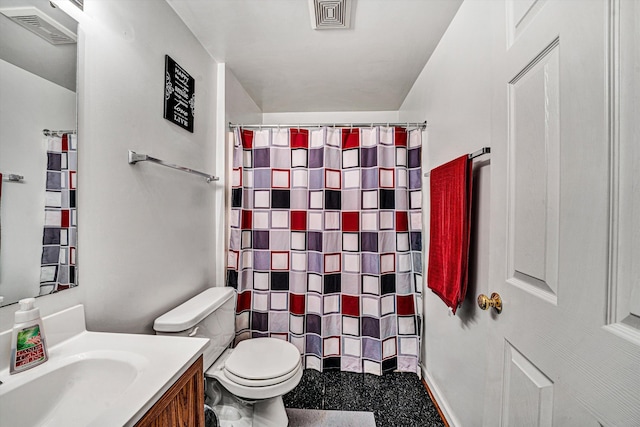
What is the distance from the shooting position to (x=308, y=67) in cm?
191

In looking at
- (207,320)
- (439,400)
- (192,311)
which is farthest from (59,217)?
(439,400)

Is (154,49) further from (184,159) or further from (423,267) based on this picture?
(423,267)

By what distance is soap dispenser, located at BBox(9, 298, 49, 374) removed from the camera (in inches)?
26.8

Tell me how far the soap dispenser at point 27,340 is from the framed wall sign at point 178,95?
0.97 metres

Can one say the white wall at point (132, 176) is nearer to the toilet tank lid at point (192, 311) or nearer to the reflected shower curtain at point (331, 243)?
the toilet tank lid at point (192, 311)

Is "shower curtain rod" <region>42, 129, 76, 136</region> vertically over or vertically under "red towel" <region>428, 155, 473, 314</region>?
over

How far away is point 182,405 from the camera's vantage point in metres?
0.72

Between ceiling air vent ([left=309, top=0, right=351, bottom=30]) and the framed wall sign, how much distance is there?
2.57 ft

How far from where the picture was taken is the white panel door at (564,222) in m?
0.43

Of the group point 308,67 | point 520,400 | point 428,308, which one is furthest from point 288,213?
point 520,400

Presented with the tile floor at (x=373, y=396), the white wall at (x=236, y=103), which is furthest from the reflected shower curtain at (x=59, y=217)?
the tile floor at (x=373, y=396)

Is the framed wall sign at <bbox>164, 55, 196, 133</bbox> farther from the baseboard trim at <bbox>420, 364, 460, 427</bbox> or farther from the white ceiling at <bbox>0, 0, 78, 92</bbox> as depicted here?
the baseboard trim at <bbox>420, 364, 460, 427</bbox>

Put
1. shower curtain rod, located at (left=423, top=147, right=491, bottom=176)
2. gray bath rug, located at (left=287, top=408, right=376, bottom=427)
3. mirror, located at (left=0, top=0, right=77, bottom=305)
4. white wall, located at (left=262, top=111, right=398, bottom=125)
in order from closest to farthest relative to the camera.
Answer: mirror, located at (left=0, top=0, right=77, bottom=305) → shower curtain rod, located at (left=423, top=147, right=491, bottom=176) → gray bath rug, located at (left=287, top=408, right=376, bottom=427) → white wall, located at (left=262, top=111, right=398, bottom=125)

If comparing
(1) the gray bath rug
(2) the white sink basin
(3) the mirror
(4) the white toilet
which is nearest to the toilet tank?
(4) the white toilet
